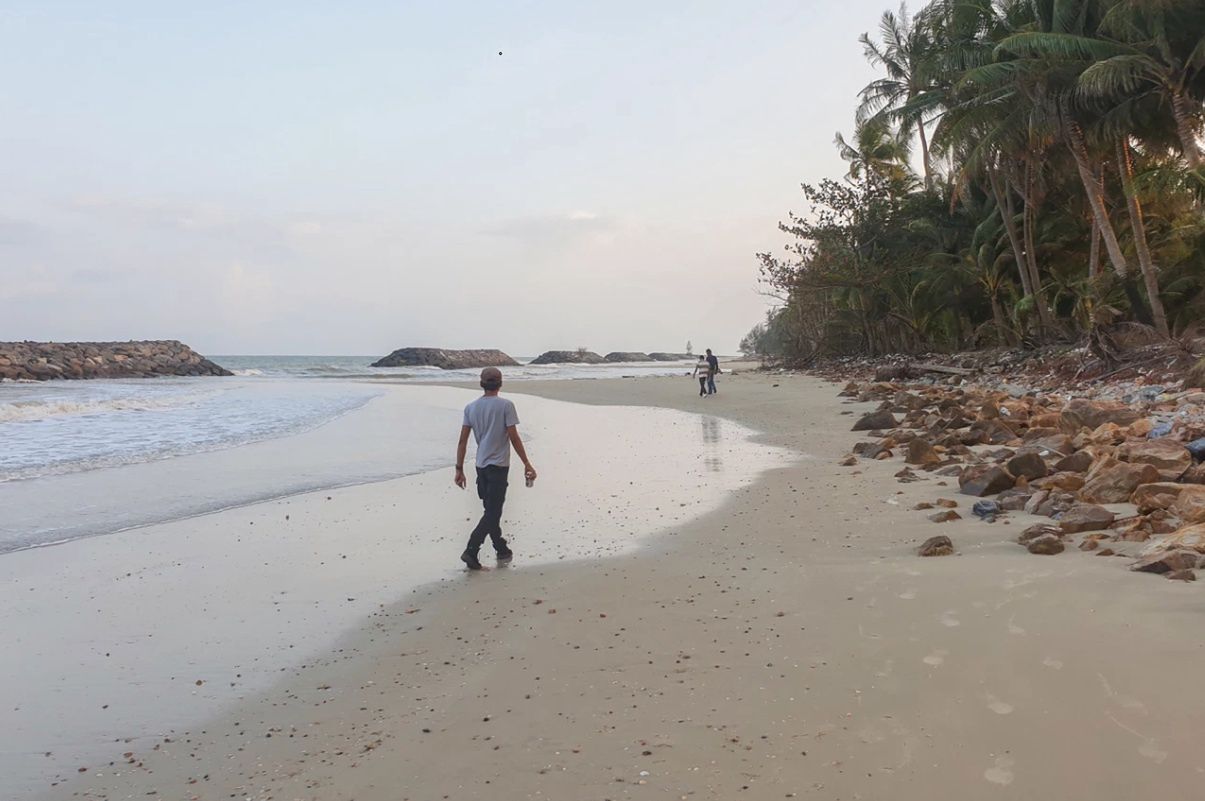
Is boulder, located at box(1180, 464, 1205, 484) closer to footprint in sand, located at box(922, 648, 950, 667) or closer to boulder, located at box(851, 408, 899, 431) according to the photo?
footprint in sand, located at box(922, 648, 950, 667)

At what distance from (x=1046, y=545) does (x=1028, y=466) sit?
7.93 ft

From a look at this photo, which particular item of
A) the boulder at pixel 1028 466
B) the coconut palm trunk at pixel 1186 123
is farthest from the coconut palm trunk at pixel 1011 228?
the boulder at pixel 1028 466

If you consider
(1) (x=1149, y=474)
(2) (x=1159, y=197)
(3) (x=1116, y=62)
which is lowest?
(1) (x=1149, y=474)

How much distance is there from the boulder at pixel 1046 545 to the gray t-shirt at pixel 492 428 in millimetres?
3767

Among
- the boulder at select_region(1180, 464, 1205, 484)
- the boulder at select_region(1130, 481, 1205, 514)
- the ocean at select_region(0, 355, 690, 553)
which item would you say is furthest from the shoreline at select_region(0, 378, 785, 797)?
the boulder at select_region(1180, 464, 1205, 484)

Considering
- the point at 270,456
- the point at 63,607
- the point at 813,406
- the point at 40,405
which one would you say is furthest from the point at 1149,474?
the point at 40,405

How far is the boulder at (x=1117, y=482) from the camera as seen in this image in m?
6.41

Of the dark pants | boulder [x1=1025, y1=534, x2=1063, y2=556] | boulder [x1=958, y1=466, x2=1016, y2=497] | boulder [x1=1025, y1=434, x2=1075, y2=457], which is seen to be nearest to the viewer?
boulder [x1=1025, y1=534, x2=1063, y2=556]

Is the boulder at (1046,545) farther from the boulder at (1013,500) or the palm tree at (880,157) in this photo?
the palm tree at (880,157)

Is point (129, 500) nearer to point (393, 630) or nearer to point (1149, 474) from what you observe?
point (393, 630)

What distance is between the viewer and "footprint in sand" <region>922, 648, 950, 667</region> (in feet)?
12.0

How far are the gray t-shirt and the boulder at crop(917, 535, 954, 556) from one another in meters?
3.14

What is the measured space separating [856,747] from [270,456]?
1201cm

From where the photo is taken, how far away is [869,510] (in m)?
7.32
